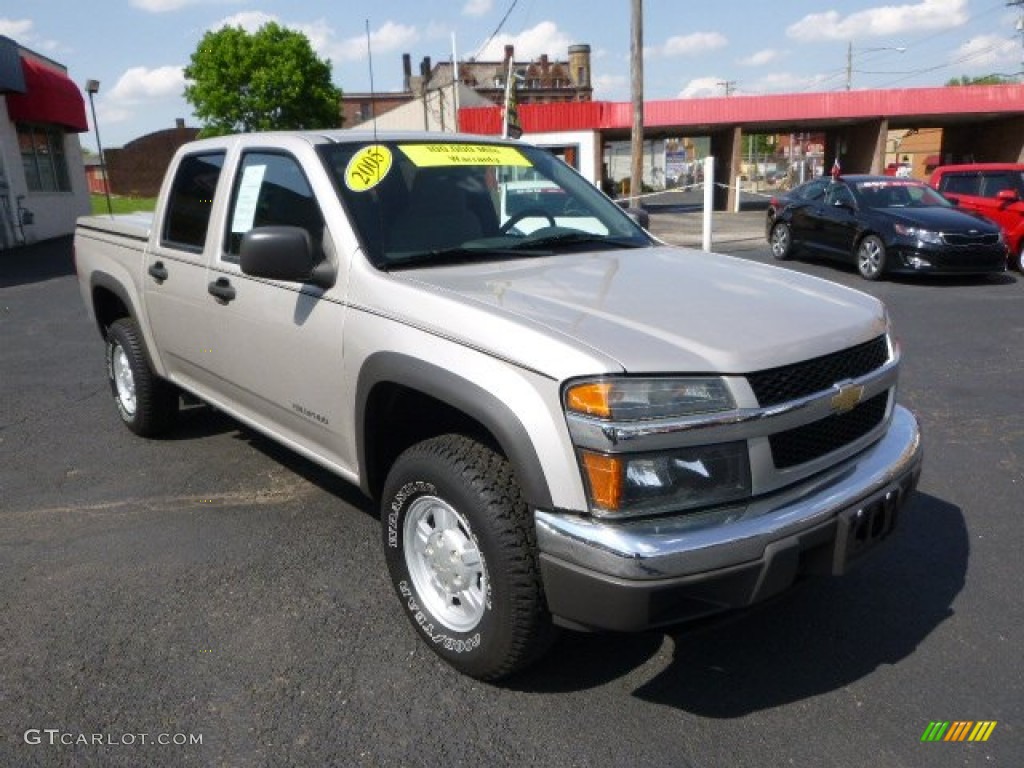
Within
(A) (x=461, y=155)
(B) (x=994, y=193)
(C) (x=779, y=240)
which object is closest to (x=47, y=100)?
(C) (x=779, y=240)

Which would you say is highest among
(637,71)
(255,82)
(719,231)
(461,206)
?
Result: (255,82)

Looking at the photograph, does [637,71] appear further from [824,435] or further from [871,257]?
[824,435]

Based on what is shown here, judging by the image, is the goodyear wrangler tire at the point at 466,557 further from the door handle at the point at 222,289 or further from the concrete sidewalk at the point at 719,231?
the concrete sidewalk at the point at 719,231

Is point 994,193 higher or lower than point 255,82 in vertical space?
lower

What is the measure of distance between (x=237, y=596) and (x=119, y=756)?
947 millimetres

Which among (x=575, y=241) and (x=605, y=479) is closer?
(x=605, y=479)

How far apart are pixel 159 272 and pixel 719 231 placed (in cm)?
1972

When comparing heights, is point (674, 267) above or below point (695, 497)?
above

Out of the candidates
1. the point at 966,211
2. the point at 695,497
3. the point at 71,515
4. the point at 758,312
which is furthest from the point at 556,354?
the point at 966,211

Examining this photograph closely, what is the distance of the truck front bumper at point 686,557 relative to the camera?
7.17 feet

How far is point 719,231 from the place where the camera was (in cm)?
2234

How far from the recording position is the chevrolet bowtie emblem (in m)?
2.53

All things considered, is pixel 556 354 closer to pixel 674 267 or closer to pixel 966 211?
pixel 674 267

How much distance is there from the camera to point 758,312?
267cm
